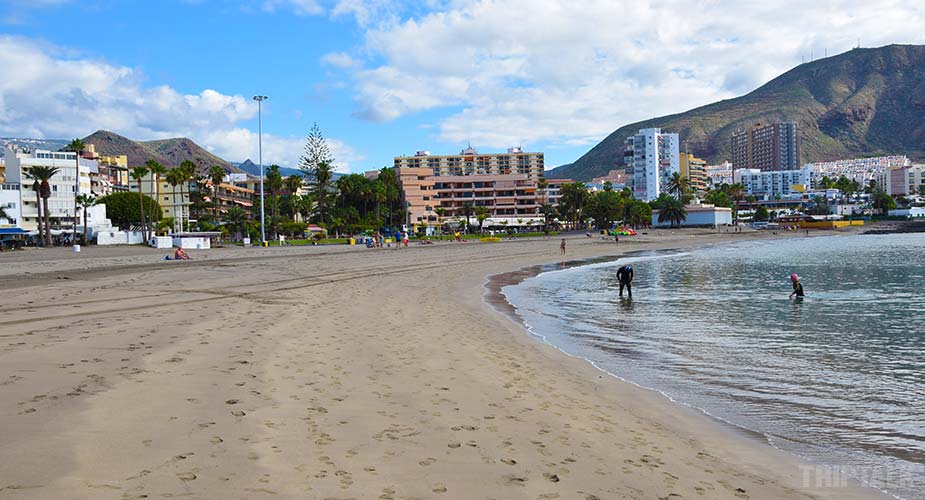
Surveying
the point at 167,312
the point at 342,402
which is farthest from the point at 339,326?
the point at 342,402

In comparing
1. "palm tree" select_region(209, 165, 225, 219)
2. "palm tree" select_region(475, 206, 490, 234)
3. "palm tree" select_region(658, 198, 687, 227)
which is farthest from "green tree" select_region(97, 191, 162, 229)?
"palm tree" select_region(658, 198, 687, 227)

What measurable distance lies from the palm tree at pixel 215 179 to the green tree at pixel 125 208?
65.6ft

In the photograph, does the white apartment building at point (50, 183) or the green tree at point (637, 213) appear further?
the green tree at point (637, 213)

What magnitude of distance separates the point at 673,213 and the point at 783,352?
438ft

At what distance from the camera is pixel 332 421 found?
677 cm

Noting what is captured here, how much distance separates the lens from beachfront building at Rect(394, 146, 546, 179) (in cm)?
19112

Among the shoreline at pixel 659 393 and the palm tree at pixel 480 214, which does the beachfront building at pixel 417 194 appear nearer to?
the palm tree at pixel 480 214

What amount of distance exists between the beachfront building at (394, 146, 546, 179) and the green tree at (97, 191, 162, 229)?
97406 mm

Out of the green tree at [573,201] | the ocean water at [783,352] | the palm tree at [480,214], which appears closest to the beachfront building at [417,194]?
the palm tree at [480,214]

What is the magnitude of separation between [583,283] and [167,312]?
20.7 metres

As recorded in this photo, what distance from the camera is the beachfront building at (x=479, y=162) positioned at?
627 feet

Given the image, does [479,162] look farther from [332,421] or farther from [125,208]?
[332,421]

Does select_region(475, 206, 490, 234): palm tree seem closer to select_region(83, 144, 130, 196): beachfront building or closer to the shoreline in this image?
select_region(83, 144, 130, 196): beachfront building

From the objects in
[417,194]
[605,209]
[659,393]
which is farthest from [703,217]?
[659,393]
